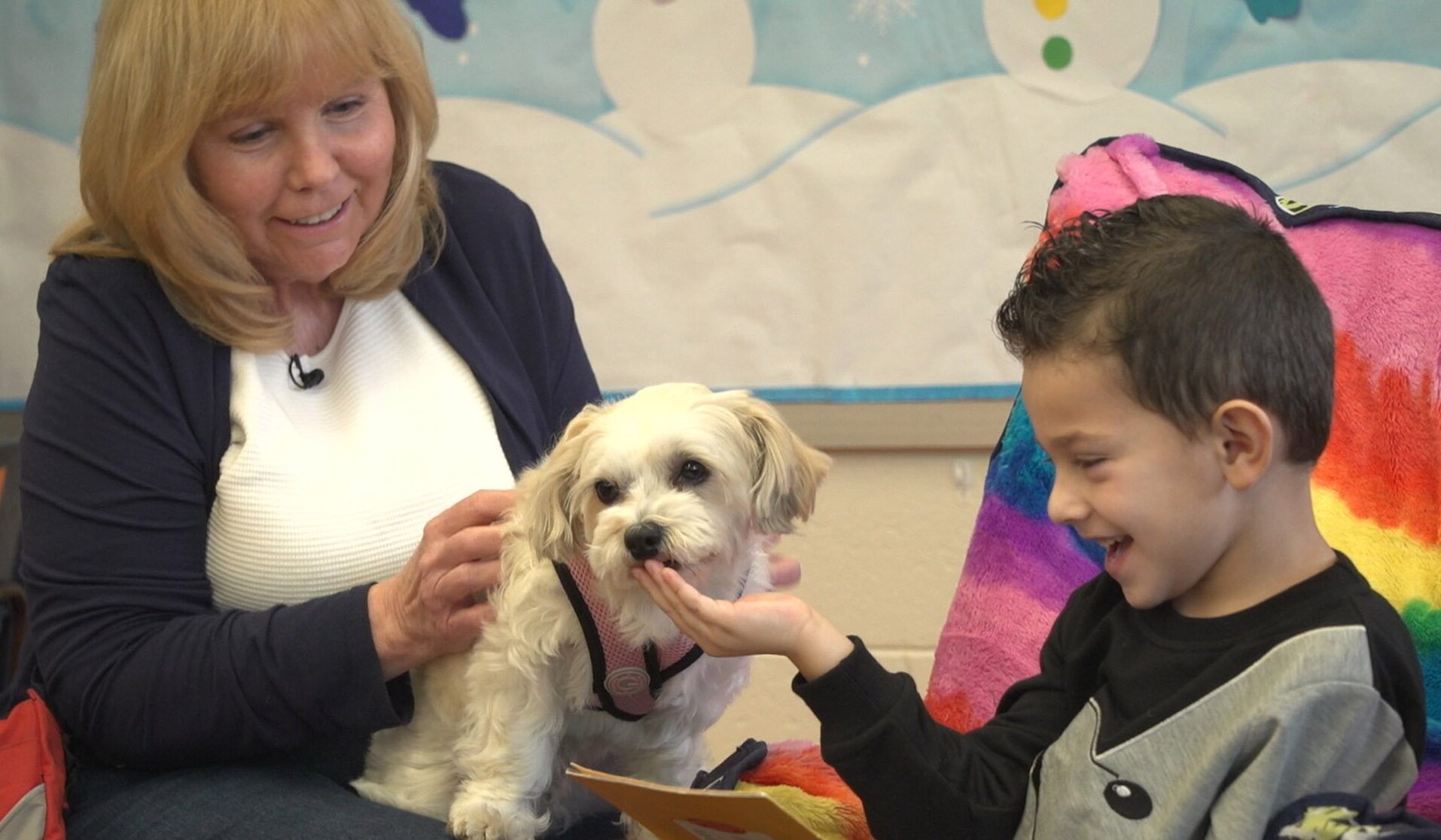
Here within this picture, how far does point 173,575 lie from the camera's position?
123cm

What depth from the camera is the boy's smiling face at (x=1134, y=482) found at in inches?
32.4

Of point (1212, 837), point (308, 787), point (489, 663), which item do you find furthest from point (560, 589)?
point (1212, 837)

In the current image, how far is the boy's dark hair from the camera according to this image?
2.64ft

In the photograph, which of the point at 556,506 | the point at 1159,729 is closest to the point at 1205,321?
the point at 1159,729

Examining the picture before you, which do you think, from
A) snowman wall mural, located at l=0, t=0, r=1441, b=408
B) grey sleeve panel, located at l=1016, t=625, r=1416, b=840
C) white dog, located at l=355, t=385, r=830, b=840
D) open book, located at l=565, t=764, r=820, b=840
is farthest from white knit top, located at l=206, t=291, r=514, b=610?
grey sleeve panel, located at l=1016, t=625, r=1416, b=840

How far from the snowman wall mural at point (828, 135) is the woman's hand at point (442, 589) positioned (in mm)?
765

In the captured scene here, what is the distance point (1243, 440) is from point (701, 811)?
42 cm

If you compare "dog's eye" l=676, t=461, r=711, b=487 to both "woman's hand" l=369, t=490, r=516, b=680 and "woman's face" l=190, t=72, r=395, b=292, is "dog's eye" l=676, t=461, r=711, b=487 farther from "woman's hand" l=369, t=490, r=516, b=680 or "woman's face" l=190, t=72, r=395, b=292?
"woman's face" l=190, t=72, r=395, b=292

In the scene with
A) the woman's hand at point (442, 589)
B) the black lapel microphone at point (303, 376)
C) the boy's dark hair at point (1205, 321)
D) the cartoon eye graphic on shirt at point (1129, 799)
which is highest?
the boy's dark hair at point (1205, 321)

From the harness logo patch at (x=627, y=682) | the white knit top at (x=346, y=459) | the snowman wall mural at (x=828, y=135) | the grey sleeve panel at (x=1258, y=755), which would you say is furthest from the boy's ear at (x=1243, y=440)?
the snowman wall mural at (x=828, y=135)

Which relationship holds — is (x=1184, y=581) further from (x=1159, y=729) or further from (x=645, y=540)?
(x=645, y=540)

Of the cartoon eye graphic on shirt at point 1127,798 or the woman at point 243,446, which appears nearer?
the cartoon eye graphic on shirt at point 1127,798

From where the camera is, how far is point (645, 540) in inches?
42.3

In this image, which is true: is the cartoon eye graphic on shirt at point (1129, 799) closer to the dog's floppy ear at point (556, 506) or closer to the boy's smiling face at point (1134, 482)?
the boy's smiling face at point (1134, 482)
